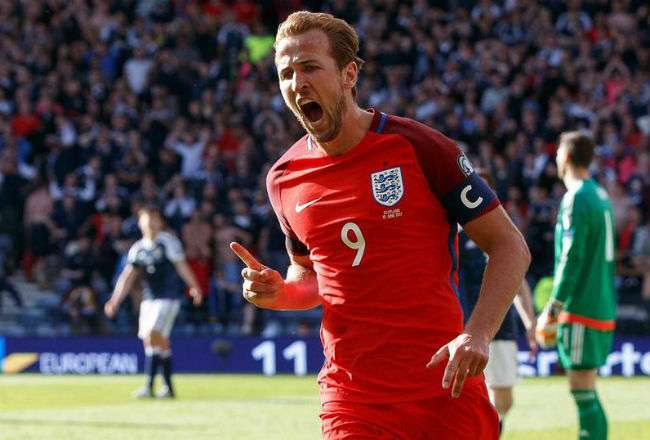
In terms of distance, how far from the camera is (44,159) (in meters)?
24.6

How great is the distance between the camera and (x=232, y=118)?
24.2 meters

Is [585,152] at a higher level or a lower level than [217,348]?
higher

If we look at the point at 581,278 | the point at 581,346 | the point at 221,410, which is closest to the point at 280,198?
the point at 581,346

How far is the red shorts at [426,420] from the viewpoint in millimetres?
4512

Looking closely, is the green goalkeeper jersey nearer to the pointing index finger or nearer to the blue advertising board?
the pointing index finger

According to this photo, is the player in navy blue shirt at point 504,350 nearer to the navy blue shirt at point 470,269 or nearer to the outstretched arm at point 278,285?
the navy blue shirt at point 470,269

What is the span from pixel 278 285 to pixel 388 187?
1.84 ft

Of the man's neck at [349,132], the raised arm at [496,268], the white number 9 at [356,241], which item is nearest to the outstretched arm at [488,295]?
the raised arm at [496,268]

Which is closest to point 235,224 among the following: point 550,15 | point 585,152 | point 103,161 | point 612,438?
point 103,161

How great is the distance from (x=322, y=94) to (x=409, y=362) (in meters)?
0.95

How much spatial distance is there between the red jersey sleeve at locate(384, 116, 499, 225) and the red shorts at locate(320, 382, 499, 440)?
0.60 metres

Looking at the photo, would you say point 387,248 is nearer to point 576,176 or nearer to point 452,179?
point 452,179

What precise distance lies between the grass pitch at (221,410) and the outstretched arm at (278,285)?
6.90m

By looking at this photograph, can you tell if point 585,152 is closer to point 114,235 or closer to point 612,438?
point 612,438
